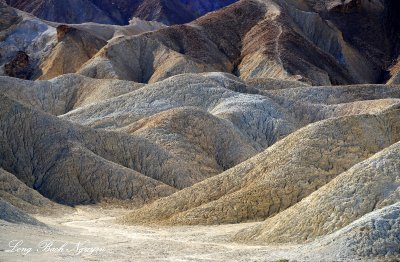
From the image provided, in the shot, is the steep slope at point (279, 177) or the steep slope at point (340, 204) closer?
the steep slope at point (340, 204)

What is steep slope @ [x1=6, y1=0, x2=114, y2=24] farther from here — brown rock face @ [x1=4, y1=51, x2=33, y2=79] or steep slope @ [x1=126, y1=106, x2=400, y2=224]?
steep slope @ [x1=126, y1=106, x2=400, y2=224]

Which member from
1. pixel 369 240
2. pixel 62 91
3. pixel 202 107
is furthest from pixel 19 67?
pixel 369 240

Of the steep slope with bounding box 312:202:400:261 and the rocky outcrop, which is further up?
the steep slope with bounding box 312:202:400:261

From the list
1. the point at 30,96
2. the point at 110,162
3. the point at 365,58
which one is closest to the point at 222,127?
the point at 110,162

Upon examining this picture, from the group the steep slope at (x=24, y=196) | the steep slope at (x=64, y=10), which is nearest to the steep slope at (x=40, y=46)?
the steep slope at (x=64, y=10)

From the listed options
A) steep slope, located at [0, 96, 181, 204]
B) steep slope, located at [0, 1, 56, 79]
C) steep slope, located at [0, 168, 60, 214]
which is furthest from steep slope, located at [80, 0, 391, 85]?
steep slope, located at [0, 168, 60, 214]

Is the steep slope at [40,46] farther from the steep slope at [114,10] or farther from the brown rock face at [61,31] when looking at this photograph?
the steep slope at [114,10]
